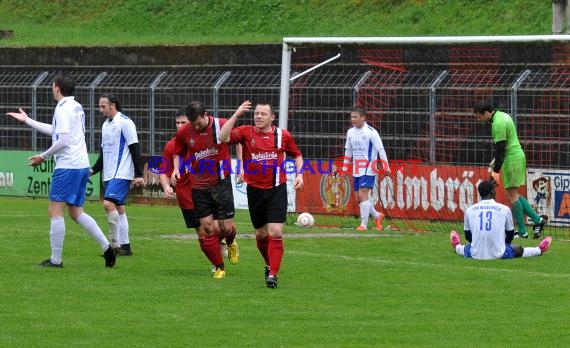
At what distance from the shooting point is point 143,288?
13.5 meters

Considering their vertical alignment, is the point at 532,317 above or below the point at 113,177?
below

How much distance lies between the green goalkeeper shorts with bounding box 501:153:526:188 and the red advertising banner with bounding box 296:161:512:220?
311 centimetres

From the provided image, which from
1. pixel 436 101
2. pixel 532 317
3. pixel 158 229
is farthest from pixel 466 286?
pixel 436 101

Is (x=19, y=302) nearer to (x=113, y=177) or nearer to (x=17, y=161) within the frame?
(x=113, y=177)

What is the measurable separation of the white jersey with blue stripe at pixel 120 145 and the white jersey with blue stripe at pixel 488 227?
4.20 metres

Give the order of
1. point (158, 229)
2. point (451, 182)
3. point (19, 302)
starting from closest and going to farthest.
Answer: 1. point (19, 302)
2. point (158, 229)
3. point (451, 182)

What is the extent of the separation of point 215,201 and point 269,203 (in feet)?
3.78

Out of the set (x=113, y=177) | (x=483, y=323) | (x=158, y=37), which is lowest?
(x=483, y=323)

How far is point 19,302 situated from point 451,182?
1230 cm

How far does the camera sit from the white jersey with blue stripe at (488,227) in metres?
16.1

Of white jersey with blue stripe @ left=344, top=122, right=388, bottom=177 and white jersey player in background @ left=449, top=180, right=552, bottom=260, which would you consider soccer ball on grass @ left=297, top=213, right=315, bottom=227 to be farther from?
white jersey player in background @ left=449, top=180, right=552, bottom=260

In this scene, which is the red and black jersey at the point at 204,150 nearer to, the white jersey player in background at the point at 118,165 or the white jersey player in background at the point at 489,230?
the white jersey player in background at the point at 118,165

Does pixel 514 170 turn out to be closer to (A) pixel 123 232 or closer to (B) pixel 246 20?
(A) pixel 123 232

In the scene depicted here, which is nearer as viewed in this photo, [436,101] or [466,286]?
[466,286]
